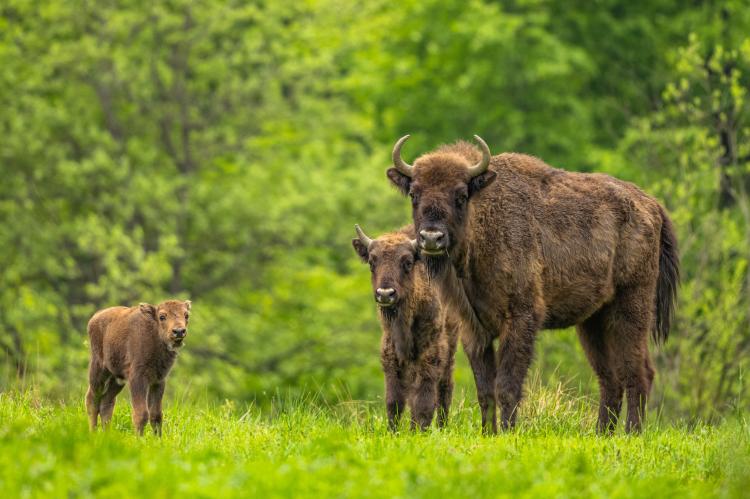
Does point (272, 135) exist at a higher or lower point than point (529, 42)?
lower

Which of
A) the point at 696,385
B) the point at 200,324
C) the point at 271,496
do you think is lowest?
the point at 200,324

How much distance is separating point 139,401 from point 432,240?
2756 mm

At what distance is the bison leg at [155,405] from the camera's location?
9.78 m

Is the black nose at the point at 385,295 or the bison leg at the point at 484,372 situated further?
the black nose at the point at 385,295

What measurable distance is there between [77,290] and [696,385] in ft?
48.1

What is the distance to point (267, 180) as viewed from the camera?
2808 centimetres

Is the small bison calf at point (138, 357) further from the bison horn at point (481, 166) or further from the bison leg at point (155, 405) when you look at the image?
the bison horn at point (481, 166)

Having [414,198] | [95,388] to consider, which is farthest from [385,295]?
[95,388]

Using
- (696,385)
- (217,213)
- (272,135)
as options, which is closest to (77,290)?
(217,213)

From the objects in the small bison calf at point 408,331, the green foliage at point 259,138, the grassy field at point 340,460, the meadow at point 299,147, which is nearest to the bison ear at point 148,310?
the grassy field at point 340,460

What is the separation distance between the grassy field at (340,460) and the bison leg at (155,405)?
0.12m

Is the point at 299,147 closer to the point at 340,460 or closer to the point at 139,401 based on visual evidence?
the point at 139,401

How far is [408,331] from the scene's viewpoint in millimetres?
11375

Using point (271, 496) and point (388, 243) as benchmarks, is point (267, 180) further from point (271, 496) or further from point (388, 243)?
point (271, 496)
